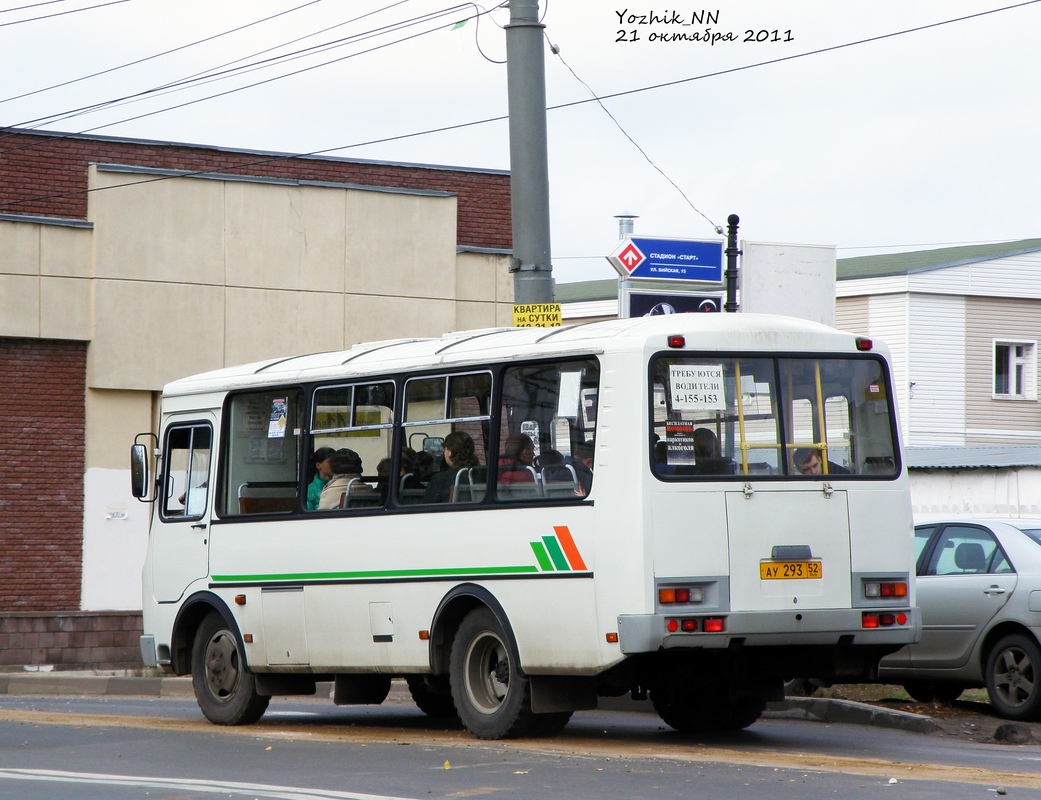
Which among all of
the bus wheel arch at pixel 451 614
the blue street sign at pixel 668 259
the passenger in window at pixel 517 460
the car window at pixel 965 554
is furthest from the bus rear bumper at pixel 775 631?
the blue street sign at pixel 668 259

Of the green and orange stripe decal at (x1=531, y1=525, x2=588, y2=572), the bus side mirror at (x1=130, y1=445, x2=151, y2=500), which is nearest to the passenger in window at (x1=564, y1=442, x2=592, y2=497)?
the green and orange stripe decal at (x1=531, y1=525, x2=588, y2=572)

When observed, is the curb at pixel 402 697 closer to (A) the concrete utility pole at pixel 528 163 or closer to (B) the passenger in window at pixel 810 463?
(B) the passenger in window at pixel 810 463

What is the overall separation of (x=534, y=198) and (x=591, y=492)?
4314 mm

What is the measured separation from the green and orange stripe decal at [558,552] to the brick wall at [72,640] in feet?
41.7

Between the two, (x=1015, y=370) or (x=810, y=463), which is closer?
(x=810, y=463)

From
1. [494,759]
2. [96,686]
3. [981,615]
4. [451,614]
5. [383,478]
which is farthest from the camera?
[96,686]

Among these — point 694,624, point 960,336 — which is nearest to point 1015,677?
point 694,624

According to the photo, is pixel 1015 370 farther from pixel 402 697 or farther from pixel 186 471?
pixel 186 471

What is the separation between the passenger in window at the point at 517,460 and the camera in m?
10.7

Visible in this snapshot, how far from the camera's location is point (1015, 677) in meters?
12.5

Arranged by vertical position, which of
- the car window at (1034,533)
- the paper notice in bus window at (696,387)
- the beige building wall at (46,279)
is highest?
the beige building wall at (46,279)

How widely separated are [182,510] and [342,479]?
214 cm

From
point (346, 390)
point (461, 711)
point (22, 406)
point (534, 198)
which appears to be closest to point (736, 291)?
point (534, 198)

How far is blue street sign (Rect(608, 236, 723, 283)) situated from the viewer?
16.2 meters
